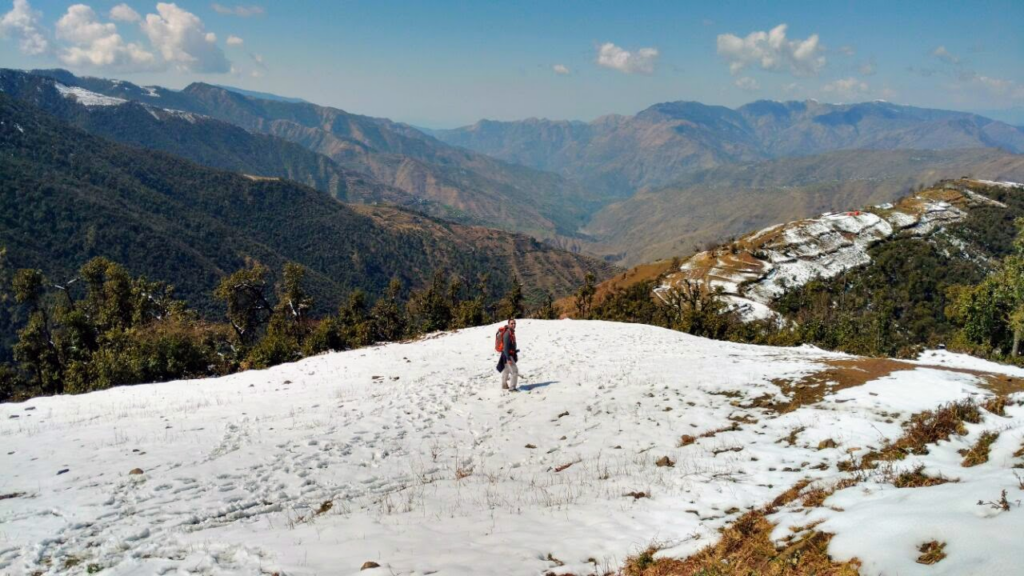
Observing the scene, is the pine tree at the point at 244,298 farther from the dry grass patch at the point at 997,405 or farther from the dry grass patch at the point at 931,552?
the dry grass patch at the point at 931,552

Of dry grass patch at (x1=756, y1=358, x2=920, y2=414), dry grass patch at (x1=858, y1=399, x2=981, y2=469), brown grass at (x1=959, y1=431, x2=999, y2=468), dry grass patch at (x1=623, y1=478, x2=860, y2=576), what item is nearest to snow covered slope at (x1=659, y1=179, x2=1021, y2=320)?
dry grass patch at (x1=756, y1=358, x2=920, y2=414)

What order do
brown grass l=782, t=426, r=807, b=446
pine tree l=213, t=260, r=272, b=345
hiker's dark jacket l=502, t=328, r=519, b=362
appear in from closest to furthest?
brown grass l=782, t=426, r=807, b=446 < hiker's dark jacket l=502, t=328, r=519, b=362 < pine tree l=213, t=260, r=272, b=345

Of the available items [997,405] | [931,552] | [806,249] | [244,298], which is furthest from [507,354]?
[806,249]

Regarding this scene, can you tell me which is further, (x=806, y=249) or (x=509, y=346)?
(x=806, y=249)

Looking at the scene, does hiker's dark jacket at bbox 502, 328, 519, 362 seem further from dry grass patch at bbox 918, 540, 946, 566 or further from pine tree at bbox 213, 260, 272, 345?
pine tree at bbox 213, 260, 272, 345

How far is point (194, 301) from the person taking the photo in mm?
175250

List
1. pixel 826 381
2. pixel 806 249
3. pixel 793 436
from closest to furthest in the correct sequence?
pixel 793 436
pixel 826 381
pixel 806 249

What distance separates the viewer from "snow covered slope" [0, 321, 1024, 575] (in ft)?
21.6

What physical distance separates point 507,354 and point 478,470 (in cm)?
681

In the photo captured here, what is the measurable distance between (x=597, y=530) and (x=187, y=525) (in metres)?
6.72

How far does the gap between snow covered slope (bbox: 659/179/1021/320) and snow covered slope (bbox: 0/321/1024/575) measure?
89.4 metres

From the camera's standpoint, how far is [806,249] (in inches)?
5340

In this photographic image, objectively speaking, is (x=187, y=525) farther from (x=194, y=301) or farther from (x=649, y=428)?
(x=194, y=301)

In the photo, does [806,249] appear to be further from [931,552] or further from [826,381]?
[931,552]
